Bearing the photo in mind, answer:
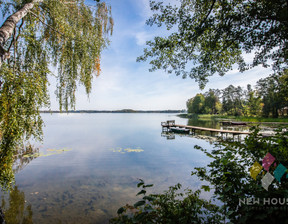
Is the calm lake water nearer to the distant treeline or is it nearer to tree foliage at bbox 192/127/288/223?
tree foliage at bbox 192/127/288/223

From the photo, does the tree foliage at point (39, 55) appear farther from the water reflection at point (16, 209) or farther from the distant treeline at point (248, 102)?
the distant treeline at point (248, 102)

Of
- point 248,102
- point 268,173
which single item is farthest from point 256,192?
point 248,102

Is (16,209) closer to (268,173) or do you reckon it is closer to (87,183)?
(87,183)

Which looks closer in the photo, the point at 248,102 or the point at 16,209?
the point at 16,209

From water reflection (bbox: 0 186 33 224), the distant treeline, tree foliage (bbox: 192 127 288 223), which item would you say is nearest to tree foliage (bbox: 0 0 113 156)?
water reflection (bbox: 0 186 33 224)

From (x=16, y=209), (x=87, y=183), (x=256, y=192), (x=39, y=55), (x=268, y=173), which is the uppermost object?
(x=39, y=55)

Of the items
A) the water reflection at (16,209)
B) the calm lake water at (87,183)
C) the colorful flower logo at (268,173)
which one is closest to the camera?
the colorful flower logo at (268,173)

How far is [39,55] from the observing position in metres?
4.47

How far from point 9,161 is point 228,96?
265ft

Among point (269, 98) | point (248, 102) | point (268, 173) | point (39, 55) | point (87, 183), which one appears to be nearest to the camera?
point (268, 173)

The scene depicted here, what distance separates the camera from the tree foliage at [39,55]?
10.1ft

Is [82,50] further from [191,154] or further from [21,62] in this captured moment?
[191,154]

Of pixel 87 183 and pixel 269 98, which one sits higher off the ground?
pixel 269 98

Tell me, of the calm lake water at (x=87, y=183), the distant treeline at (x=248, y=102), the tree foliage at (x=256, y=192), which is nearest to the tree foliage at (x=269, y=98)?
the distant treeline at (x=248, y=102)
